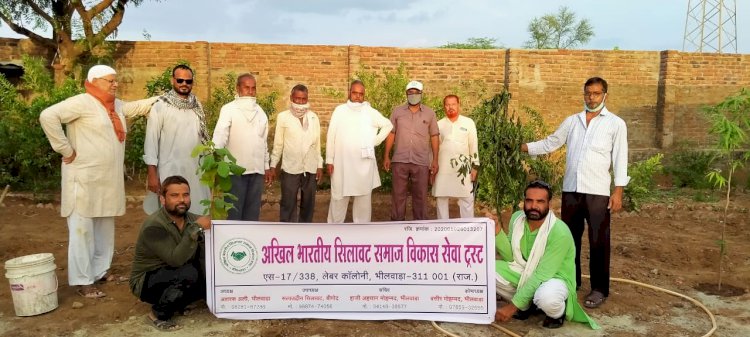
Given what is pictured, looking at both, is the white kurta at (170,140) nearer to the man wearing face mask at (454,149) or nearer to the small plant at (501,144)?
the small plant at (501,144)

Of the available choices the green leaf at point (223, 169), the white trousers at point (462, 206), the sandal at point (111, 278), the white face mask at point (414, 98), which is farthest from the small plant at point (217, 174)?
the white trousers at point (462, 206)

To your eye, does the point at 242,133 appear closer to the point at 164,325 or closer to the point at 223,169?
the point at 223,169

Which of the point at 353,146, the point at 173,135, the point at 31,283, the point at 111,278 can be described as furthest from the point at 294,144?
the point at 31,283

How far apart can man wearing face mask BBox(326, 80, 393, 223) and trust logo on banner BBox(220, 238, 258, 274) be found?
6.47ft

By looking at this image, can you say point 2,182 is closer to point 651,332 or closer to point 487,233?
point 487,233

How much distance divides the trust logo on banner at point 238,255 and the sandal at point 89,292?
4.14 ft

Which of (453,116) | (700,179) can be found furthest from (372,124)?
(700,179)

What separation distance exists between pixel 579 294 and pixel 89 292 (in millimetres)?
4027

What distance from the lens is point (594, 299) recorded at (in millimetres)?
4312

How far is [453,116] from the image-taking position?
610 cm

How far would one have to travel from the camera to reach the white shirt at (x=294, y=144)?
221 inches

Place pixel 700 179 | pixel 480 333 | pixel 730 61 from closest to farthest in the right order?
pixel 480 333 → pixel 700 179 → pixel 730 61

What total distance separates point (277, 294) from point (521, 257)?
1773mm

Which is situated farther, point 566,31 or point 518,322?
point 566,31
